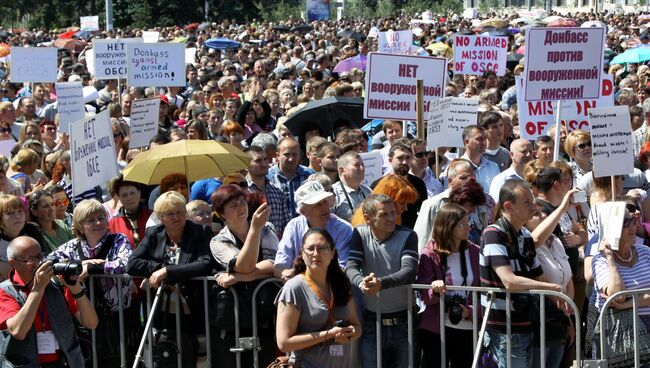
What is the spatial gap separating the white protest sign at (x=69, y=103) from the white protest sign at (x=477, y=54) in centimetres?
641

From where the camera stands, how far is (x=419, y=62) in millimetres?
11758

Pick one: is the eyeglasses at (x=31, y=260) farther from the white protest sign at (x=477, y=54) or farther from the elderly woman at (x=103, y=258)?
the white protest sign at (x=477, y=54)

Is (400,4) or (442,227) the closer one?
(442,227)

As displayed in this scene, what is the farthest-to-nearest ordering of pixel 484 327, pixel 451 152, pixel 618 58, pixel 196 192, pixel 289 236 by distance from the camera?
pixel 618 58, pixel 451 152, pixel 196 192, pixel 289 236, pixel 484 327

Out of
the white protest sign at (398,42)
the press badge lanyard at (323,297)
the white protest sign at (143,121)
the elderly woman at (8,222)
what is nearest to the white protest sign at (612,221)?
the press badge lanyard at (323,297)

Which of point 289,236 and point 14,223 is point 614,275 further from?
point 14,223

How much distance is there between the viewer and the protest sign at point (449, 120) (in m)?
11.1

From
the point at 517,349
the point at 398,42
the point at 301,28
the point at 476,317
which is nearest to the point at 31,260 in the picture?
the point at 476,317

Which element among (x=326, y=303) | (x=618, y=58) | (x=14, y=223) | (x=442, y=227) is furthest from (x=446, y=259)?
(x=618, y=58)

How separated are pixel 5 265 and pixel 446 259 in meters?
2.74

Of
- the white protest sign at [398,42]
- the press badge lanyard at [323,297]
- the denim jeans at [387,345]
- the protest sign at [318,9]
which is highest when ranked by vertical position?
the white protest sign at [398,42]

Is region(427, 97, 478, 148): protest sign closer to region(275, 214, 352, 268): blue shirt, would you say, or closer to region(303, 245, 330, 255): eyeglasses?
region(275, 214, 352, 268): blue shirt

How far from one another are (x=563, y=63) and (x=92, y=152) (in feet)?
13.7

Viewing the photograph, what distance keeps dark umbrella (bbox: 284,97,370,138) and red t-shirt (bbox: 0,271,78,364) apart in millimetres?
5745
